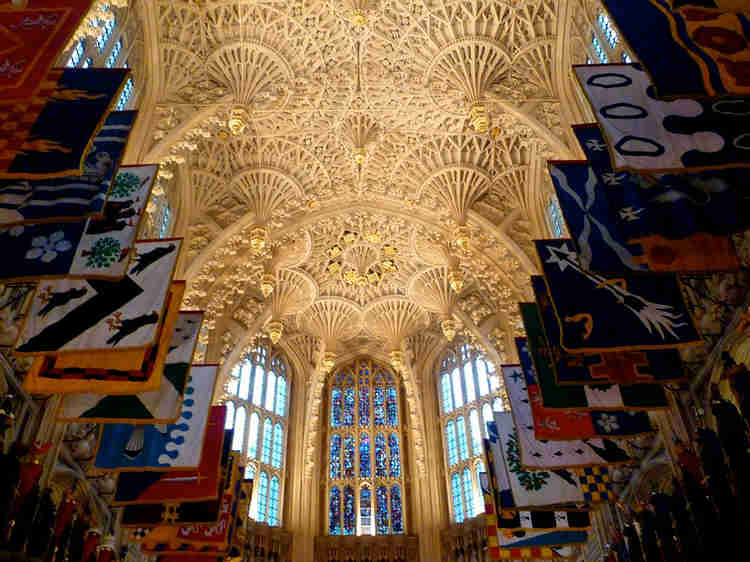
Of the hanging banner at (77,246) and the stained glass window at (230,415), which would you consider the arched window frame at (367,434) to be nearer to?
the stained glass window at (230,415)

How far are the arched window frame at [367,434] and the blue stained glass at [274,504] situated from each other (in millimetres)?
2315

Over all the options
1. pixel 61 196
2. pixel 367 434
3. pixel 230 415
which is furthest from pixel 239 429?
pixel 61 196

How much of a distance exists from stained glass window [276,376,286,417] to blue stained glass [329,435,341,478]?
2.89 m

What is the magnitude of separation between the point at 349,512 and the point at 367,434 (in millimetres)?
4068

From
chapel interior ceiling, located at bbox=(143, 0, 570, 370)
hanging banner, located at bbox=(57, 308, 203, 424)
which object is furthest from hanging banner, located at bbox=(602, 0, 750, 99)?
chapel interior ceiling, located at bbox=(143, 0, 570, 370)

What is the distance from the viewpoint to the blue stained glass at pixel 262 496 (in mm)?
28811

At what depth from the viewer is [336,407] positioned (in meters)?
34.2

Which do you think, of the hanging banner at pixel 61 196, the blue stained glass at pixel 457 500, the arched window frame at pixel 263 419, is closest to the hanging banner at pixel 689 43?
the hanging banner at pixel 61 196

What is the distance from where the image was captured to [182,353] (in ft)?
42.8

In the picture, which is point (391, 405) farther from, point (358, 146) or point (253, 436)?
point (358, 146)

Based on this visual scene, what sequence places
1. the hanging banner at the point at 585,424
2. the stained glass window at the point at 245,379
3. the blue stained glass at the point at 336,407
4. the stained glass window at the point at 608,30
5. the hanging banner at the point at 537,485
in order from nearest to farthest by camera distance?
the hanging banner at the point at 585,424 → the hanging banner at the point at 537,485 → the stained glass window at the point at 608,30 → the stained glass window at the point at 245,379 → the blue stained glass at the point at 336,407

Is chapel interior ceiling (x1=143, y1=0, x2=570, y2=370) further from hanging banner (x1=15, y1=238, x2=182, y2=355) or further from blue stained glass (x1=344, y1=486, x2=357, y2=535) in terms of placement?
hanging banner (x1=15, y1=238, x2=182, y2=355)

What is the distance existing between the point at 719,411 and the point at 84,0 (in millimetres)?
11674

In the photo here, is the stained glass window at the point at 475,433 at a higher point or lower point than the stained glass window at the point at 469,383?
lower
